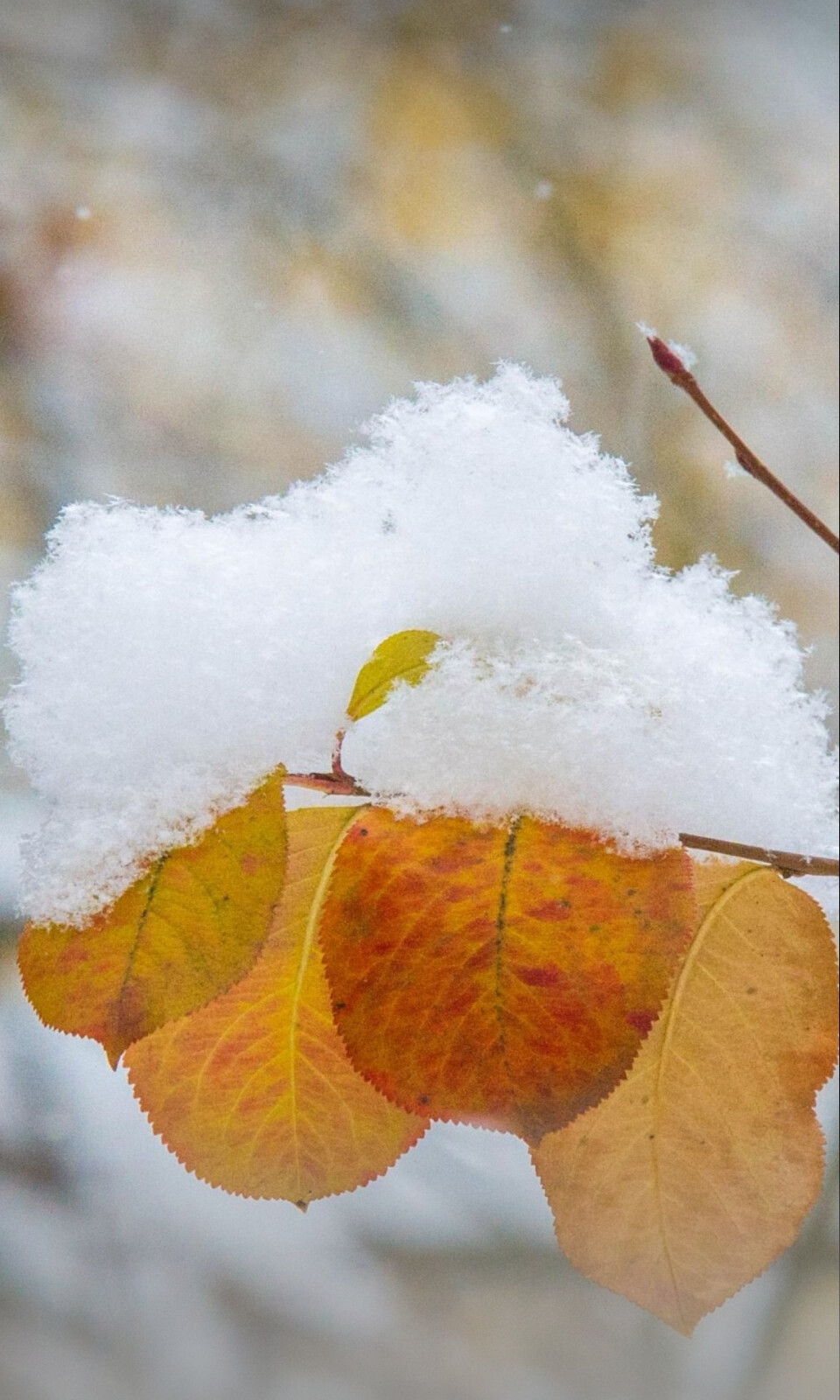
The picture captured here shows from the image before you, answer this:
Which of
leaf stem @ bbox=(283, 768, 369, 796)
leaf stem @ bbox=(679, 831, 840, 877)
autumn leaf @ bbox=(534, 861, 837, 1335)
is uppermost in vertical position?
leaf stem @ bbox=(283, 768, 369, 796)

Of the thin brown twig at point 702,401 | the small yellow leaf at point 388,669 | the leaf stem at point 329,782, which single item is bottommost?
the leaf stem at point 329,782

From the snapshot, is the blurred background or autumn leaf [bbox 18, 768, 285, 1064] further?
the blurred background

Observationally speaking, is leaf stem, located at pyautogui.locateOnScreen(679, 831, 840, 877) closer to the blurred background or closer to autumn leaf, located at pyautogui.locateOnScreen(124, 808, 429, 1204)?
autumn leaf, located at pyautogui.locateOnScreen(124, 808, 429, 1204)

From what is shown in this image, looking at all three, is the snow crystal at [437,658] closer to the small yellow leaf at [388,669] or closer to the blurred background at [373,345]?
the small yellow leaf at [388,669]

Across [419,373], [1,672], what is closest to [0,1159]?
[1,672]

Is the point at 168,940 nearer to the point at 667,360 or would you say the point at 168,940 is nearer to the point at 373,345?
the point at 667,360


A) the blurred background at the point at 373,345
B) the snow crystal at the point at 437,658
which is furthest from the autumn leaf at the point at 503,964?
the blurred background at the point at 373,345

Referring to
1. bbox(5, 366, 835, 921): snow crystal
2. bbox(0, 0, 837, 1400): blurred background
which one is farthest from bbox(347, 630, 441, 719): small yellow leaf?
bbox(0, 0, 837, 1400): blurred background
